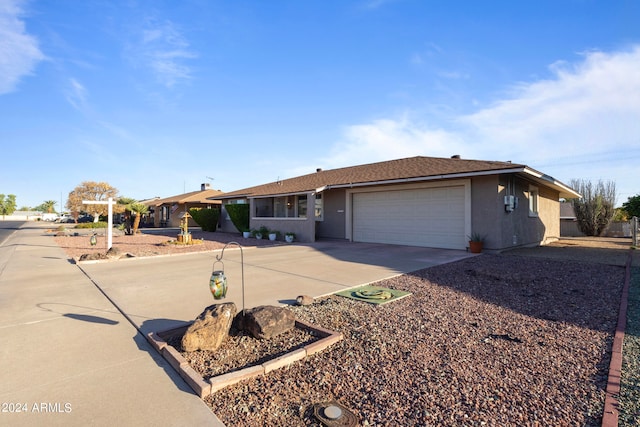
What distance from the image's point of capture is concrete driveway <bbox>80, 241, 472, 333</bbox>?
5.14 meters

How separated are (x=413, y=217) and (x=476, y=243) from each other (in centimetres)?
282

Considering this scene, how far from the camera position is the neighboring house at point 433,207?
11078mm

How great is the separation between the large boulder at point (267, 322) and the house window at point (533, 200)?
1373cm

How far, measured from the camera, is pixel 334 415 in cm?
231

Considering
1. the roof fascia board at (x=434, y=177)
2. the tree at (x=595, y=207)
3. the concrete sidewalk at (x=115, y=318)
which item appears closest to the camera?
the concrete sidewalk at (x=115, y=318)

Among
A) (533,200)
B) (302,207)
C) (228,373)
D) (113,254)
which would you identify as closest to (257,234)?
(302,207)

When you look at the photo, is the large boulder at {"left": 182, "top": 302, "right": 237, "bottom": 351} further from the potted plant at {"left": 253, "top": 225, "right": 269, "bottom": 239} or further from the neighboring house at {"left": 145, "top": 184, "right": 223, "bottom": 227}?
the neighboring house at {"left": 145, "top": 184, "right": 223, "bottom": 227}

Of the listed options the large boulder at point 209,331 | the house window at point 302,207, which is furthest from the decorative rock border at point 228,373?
the house window at point 302,207

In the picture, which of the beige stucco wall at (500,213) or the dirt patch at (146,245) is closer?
the beige stucco wall at (500,213)

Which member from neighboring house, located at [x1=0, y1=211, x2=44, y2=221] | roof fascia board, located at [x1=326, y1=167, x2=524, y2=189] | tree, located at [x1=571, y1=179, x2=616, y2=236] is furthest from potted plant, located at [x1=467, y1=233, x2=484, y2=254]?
neighboring house, located at [x1=0, y1=211, x2=44, y2=221]

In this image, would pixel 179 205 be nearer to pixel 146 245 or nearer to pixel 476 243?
pixel 146 245

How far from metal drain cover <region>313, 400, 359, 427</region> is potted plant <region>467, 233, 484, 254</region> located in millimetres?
9840

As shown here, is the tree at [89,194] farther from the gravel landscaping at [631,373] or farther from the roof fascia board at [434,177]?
the gravel landscaping at [631,373]

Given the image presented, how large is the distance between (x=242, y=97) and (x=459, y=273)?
11793 millimetres
